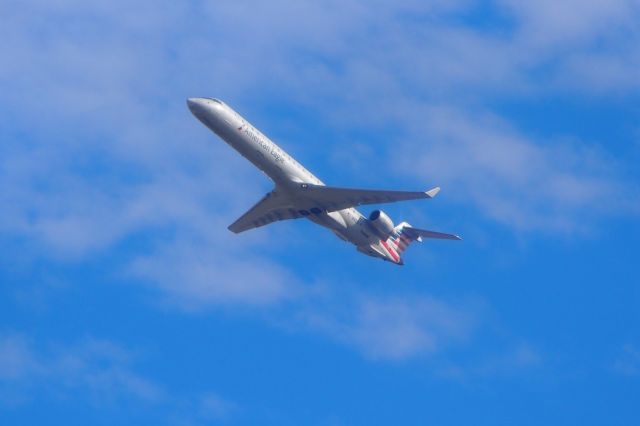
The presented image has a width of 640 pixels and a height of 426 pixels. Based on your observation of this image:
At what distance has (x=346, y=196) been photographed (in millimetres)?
61781

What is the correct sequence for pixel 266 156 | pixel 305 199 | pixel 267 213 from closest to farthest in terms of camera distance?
pixel 266 156 → pixel 305 199 → pixel 267 213

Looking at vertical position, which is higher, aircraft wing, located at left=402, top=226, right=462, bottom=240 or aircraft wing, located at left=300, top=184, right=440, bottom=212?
aircraft wing, located at left=402, top=226, right=462, bottom=240

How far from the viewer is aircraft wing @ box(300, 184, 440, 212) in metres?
60.8

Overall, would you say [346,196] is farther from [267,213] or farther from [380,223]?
[267,213]

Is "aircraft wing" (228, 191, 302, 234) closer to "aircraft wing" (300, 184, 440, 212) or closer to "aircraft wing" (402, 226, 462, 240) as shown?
"aircraft wing" (300, 184, 440, 212)

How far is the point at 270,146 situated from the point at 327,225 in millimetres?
5843

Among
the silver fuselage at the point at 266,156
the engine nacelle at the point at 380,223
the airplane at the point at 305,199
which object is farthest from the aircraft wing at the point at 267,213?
the engine nacelle at the point at 380,223

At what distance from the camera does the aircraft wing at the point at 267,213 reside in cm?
6419

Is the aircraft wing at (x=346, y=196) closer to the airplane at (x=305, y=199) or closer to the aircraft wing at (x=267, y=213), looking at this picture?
the airplane at (x=305, y=199)

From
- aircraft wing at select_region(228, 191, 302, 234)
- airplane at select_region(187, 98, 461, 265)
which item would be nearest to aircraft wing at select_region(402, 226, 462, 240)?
airplane at select_region(187, 98, 461, 265)

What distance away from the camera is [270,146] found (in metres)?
61.1

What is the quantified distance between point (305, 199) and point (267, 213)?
401 centimetres

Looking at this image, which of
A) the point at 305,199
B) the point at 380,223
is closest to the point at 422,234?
the point at 380,223

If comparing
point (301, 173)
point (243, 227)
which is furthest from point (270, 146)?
point (243, 227)
